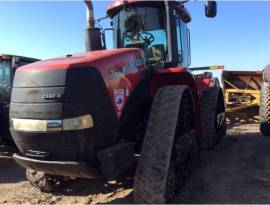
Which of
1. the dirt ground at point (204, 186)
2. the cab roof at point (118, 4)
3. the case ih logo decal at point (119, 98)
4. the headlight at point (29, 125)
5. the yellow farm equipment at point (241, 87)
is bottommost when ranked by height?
the dirt ground at point (204, 186)

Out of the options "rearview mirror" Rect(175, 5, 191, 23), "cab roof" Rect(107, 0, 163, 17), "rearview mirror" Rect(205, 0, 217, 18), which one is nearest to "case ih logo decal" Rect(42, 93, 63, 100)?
"cab roof" Rect(107, 0, 163, 17)

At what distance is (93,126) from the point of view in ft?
12.2

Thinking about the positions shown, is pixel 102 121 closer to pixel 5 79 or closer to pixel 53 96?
pixel 53 96

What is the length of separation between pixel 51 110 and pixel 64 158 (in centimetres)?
49

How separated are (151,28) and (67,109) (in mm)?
2362

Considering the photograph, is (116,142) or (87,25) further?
(87,25)

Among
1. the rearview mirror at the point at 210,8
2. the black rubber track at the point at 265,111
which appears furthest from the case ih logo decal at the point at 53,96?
the black rubber track at the point at 265,111

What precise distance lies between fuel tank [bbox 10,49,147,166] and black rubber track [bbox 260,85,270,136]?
494 cm

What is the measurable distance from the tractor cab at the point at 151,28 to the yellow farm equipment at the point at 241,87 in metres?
5.49

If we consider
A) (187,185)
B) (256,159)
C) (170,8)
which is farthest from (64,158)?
(256,159)

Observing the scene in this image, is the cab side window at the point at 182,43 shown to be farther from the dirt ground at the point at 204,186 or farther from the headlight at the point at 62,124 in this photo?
the headlight at the point at 62,124

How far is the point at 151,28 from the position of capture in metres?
5.52

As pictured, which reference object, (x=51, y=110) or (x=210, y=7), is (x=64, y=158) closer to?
(x=51, y=110)

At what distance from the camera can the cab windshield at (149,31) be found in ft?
18.1
